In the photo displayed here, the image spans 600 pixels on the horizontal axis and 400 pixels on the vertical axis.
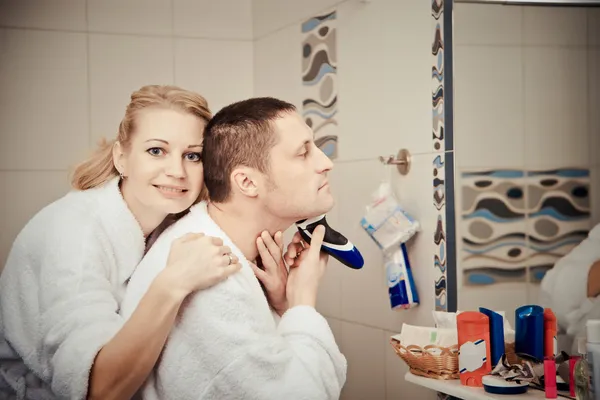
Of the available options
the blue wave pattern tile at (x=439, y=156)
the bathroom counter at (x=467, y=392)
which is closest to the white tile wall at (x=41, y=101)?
the blue wave pattern tile at (x=439, y=156)

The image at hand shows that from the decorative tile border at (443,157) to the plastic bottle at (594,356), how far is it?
412mm

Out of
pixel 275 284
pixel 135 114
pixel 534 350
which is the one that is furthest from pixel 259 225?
pixel 534 350

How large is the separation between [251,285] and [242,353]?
0.14m

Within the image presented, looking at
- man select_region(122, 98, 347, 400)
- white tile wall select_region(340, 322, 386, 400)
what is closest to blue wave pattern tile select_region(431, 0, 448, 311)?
white tile wall select_region(340, 322, 386, 400)

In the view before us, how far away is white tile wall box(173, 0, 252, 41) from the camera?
1.88m

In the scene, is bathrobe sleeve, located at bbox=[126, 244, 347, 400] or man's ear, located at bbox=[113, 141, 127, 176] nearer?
bathrobe sleeve, located at bbox=[126, 244, 347, 400]

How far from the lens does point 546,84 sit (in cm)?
162

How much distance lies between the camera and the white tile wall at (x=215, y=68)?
6.12 ft

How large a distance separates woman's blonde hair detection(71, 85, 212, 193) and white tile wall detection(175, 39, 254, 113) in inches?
14.1

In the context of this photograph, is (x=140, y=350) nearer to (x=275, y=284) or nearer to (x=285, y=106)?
(x=275, y=284)

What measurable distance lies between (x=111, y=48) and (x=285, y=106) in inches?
22.7

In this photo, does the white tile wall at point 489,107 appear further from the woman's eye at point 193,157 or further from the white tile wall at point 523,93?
the woman's eye at point 193,157

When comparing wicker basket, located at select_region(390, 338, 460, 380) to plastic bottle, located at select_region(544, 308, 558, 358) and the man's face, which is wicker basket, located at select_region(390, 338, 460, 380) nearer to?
plastic bottle, located at select_region(544, 308, 558, 358)

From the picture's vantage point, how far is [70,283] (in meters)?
1.37
